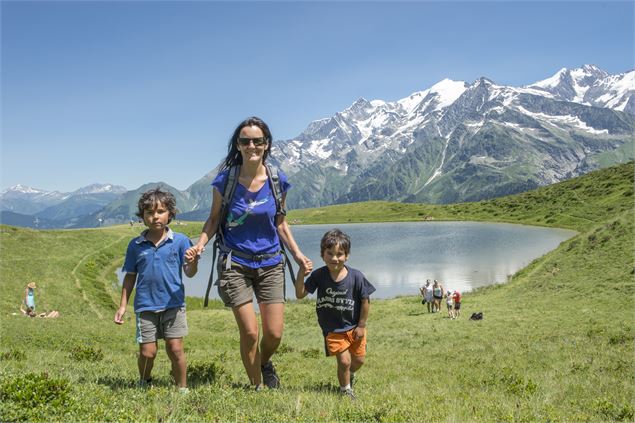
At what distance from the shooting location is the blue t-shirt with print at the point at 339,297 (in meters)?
7.90

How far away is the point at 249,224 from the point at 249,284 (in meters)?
1.06

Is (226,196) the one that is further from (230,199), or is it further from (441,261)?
(441,261)

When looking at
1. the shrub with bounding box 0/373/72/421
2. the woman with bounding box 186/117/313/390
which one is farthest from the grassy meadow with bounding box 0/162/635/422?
the woman with bounding box 186/117/313/390

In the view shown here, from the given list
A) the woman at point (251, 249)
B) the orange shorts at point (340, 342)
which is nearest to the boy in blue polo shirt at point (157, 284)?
the woman at point (251, 249)

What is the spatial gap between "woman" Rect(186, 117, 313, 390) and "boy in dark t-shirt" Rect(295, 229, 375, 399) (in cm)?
63

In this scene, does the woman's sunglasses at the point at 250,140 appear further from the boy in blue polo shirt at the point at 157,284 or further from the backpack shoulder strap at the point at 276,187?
the boy in blue polo shirt at the point at 157,284

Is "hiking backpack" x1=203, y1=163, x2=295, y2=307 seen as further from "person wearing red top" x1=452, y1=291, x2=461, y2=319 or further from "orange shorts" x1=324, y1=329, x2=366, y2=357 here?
"person wearing red top" x1=452, y1=291, x2=461, y2=319

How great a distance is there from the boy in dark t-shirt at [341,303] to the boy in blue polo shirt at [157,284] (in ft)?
7.23

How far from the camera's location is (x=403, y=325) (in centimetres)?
2897

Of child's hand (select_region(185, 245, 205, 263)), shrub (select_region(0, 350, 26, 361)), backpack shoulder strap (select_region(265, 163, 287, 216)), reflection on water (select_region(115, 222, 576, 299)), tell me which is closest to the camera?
child's hand (select_region(185, 245, 205, 263))

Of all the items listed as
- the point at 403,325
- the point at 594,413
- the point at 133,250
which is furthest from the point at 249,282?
the point at 403,325

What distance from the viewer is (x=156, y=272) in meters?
7.52

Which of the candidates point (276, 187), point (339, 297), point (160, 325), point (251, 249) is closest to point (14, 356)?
point (160, 325)

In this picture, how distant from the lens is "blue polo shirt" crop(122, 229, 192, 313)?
7426 mm
